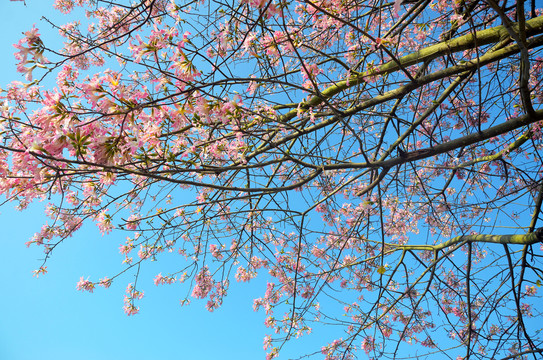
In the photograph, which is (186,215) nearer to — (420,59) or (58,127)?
(58,127)

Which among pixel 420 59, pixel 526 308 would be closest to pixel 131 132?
pixel 420 59

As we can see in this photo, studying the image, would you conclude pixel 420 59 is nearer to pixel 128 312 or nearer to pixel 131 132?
pixel 131 132

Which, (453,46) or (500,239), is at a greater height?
(453,46)

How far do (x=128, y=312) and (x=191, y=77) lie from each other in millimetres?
3546

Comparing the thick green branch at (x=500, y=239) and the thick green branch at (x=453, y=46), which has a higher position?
the thick green branch at (x=453, y=46)

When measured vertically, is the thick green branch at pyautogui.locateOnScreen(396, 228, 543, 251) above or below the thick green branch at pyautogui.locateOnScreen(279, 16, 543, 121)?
below

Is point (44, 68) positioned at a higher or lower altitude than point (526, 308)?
lower

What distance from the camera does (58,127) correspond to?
1.34 m

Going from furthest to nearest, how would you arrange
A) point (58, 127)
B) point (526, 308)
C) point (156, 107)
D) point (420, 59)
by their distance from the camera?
1. point (526, 308)
2. point (420, 59)
3. point (156, 107)
4. point (58, 127)

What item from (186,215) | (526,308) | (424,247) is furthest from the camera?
(526,308)

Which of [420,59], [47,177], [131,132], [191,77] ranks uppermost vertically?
[420,59]

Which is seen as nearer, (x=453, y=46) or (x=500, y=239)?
(x=453, y=46)

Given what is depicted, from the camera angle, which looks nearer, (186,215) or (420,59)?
(420,59)

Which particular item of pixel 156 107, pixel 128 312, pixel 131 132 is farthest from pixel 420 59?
pixel 128 312
